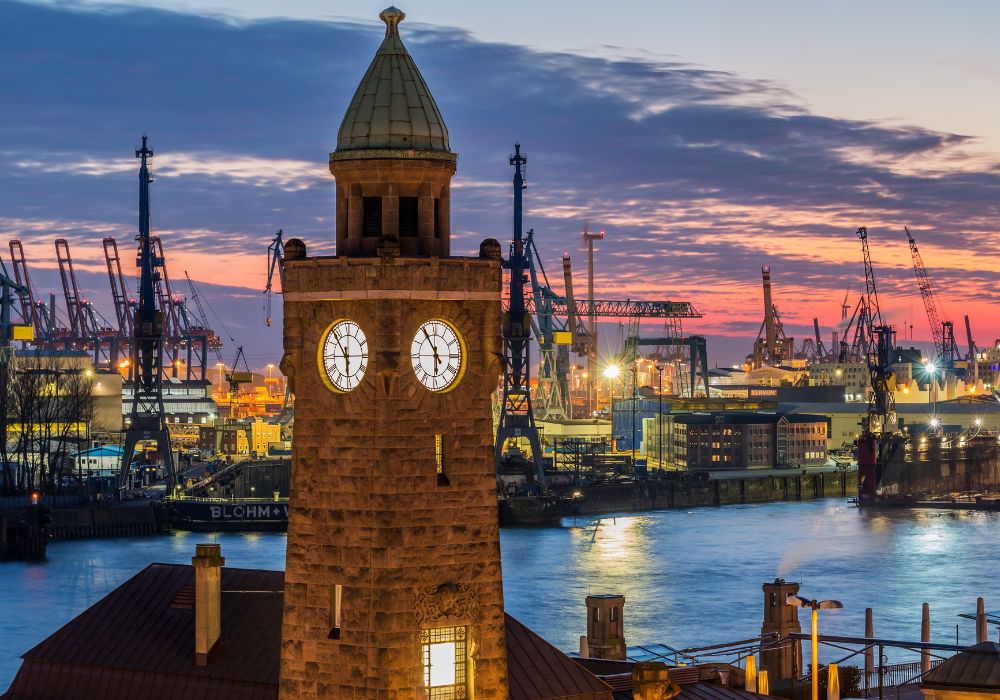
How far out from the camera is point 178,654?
2312 centimetres

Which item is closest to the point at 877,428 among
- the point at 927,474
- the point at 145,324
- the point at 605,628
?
the point at 927,474

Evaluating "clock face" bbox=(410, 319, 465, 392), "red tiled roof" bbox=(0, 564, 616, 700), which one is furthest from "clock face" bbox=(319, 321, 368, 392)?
"red tiled roof" bbox=(0, 564, 616, 700)

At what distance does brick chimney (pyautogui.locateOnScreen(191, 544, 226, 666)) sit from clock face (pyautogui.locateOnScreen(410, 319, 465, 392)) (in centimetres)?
696

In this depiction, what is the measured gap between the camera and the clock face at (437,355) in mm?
16562

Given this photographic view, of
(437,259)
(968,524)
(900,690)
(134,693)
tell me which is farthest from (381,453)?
(968,524)

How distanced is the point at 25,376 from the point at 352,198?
94.8 meters

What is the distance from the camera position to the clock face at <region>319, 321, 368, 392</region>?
16.5m

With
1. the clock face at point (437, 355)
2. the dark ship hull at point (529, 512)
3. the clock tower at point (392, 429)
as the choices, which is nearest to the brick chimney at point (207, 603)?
the clock tower at point (392, 429)

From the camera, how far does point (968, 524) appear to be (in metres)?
114

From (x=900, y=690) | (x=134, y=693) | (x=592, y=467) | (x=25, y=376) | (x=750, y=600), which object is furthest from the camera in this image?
(x=592, y=467)

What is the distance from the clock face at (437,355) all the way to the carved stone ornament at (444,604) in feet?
6.06

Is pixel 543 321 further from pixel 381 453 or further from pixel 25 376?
pixel 381 453

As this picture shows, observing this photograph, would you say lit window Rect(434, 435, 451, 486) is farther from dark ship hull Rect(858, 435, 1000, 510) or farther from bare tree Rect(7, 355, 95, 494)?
dark ship hull Rect(858, 435, 1000, 510)

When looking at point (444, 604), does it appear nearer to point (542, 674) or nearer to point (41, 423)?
point (542, 674)
